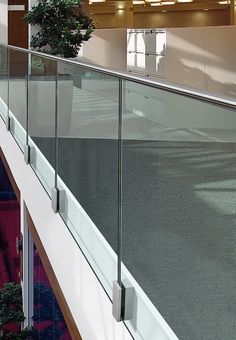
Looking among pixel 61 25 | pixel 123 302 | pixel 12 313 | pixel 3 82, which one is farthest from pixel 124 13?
pixel 123 302

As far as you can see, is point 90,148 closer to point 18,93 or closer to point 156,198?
point 156,198

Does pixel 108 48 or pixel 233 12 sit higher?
pixel 233 12

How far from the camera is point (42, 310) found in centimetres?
800

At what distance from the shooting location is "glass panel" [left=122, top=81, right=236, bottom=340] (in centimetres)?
182

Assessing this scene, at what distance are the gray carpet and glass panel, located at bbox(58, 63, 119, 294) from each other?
7cm

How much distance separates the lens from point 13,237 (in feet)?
41.7

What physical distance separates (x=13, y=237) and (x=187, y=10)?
527 inches

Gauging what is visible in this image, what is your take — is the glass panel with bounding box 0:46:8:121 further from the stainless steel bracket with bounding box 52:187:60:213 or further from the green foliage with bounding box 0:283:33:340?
the stainless steel bracket with bounding box 52:187:60:213

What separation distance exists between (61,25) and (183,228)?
759cm

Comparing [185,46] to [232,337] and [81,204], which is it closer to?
[81,204]

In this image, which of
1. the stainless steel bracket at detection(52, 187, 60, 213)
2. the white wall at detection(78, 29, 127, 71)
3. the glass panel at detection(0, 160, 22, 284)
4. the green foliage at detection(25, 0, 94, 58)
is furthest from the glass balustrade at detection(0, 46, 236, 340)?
the white wall at detection(78, 29, 127, 71)

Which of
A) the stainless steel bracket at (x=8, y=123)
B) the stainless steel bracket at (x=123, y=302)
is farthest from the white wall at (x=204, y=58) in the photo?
the stainless steel bracket at (x=123, y=302)

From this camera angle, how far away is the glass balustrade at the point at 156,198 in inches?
73.6

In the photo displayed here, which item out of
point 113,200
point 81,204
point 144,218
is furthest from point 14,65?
point 144,218
